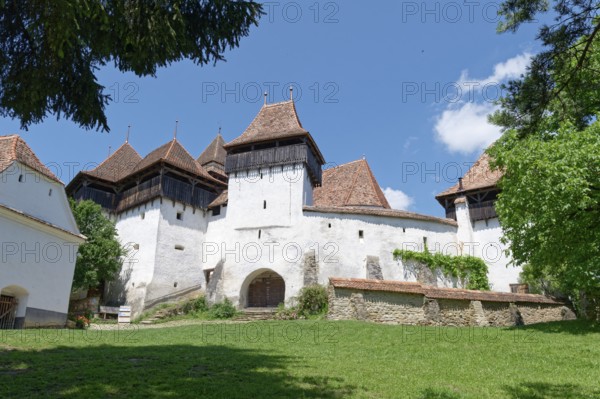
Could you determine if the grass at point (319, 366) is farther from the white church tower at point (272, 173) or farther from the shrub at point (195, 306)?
the white church tower at point (272, 173)

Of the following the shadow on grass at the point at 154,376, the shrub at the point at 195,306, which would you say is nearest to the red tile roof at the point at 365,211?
the shrub at the point at 195,306

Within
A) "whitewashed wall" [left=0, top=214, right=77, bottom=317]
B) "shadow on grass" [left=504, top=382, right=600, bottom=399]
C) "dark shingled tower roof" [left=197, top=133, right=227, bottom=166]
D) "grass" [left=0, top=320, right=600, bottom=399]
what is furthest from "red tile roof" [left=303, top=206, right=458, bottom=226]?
"shadow on grass" [left=504, top=382, right=600, bottom=399]

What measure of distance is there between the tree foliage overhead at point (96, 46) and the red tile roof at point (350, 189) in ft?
71.5

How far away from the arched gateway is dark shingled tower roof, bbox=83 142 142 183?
1244 cm

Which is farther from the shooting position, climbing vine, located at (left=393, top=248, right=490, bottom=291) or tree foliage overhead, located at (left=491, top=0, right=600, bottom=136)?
climbing vine, located at (left=393, top=248, right=490, bottom=291)

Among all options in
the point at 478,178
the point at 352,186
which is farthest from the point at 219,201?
the point at 478,178

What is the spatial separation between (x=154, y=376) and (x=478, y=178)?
25552mm

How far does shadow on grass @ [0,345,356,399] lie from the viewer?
231 inches

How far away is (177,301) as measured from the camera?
26.2 meters

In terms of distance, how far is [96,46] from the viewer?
613 cm

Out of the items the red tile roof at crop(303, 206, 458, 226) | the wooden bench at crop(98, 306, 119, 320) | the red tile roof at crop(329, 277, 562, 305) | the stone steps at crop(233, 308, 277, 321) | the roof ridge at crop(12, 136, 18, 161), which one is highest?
the roof ridge at crop(12, 136, 18, 161)

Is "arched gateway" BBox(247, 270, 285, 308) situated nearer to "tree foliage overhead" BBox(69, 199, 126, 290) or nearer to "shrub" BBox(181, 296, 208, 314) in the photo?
"shrub" BBox(181, 296, 208, 314)

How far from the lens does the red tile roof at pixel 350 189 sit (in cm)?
2811

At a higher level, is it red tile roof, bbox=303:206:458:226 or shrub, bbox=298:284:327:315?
red tile roof, bbox=303:206:458:226
